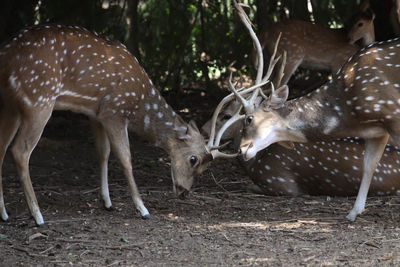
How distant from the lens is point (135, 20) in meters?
8.63

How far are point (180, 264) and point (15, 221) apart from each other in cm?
166

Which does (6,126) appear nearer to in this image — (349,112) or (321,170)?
(349,112)

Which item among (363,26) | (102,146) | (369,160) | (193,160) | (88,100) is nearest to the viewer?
(88,100)

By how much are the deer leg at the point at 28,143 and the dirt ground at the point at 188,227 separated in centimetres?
16

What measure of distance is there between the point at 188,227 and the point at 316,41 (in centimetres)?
401

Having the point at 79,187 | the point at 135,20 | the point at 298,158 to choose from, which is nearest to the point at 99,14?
the point at 135,20

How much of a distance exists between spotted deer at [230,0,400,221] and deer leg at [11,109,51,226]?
165 cm

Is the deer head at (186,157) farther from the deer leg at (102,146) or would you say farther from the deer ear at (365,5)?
the deer ear at (365,5)

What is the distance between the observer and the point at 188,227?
530 centimetres

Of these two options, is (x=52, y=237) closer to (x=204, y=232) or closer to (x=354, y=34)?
(x=204, y=232)

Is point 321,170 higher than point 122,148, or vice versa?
point 122,148

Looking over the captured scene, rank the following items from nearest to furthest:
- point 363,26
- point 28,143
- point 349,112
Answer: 1. point 28,143
2. point 349,112
3. point 363,26

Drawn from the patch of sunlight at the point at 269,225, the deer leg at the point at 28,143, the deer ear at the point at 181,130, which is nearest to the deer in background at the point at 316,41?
the deer ear at the point at 181,130

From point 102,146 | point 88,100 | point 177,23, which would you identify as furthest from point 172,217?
point 177,23
